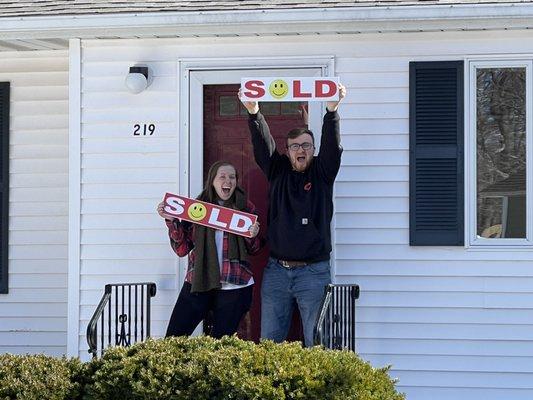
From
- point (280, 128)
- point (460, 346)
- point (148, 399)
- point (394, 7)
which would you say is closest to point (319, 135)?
point (280, 128)

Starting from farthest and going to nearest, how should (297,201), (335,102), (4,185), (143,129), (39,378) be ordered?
(4,185), (143,129), (297,201), (335,102), (39,378)

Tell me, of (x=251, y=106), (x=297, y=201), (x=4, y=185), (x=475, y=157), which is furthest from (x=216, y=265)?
(x=4, y=185)

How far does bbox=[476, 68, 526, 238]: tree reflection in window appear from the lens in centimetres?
910

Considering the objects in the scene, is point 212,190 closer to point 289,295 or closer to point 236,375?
point 289,295

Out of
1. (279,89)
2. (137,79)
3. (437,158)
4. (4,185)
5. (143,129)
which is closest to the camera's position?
(279,89)

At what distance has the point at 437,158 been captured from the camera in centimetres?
909

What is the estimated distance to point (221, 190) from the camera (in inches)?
355

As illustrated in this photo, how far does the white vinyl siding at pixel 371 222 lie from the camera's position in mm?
9008

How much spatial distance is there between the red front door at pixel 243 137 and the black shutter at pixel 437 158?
1073 mm

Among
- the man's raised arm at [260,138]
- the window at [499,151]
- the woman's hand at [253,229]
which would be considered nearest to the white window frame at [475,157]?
the window at [499,151]

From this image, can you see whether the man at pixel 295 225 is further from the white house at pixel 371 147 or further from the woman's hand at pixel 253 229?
the white house at pixel 371 147

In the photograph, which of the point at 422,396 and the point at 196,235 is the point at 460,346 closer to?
the point at 422,396

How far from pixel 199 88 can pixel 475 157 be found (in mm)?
2305

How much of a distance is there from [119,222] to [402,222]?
2310mm
